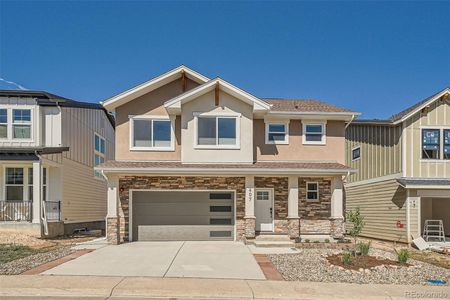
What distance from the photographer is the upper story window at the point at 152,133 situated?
15984 millimetres

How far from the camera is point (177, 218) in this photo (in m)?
15.9

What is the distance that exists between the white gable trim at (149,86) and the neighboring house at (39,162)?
370cm

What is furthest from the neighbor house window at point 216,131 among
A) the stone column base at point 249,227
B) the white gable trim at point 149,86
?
the stone column base at point 249,227

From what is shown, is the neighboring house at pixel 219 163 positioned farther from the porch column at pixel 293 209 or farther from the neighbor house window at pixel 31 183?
the neighbor house window at pixel 31 183

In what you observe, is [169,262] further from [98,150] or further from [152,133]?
[98,150]

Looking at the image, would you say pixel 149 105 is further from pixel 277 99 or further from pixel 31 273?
pixel 31 273

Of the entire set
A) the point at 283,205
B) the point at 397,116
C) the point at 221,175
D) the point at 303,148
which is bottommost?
the point at 283,205

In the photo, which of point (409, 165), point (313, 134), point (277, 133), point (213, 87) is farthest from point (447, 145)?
point (213, 87)

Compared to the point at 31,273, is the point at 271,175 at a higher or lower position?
higher

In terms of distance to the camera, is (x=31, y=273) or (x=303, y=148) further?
(x=303, y=148)

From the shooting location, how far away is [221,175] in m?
15.3

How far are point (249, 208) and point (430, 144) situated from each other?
30.1ft

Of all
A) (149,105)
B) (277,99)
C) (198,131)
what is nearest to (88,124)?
(149,105)

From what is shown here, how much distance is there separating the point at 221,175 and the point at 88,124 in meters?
10.6
